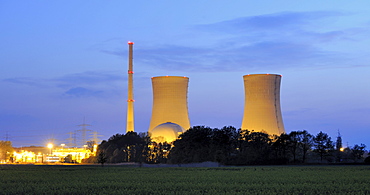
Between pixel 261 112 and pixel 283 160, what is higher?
pixel 261 112

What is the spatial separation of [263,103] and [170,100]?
12.4m

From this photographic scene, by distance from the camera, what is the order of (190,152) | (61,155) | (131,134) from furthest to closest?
(61,155) < (131,134) < (190,152)

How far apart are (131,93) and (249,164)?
95.4 feet

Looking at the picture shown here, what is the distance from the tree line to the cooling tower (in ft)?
5.08

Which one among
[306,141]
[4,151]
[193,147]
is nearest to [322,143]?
[306,141]

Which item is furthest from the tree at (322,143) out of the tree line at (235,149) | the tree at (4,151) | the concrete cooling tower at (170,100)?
the tree at (4,151)

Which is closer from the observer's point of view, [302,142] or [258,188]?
[258,188]

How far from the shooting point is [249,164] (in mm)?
57188

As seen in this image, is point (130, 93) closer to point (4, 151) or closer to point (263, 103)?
point (263, 103)

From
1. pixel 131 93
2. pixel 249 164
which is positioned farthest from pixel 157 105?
pixel 249 164

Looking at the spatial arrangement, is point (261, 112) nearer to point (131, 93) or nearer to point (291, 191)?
point (131, 93)

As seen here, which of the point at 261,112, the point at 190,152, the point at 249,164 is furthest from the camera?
the point at 261,112

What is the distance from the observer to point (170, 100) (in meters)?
69.7

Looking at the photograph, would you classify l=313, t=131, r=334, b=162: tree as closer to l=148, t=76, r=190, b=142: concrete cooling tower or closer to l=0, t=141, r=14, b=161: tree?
l=148, t=76, r=190, b=142: concrete cooling tower
